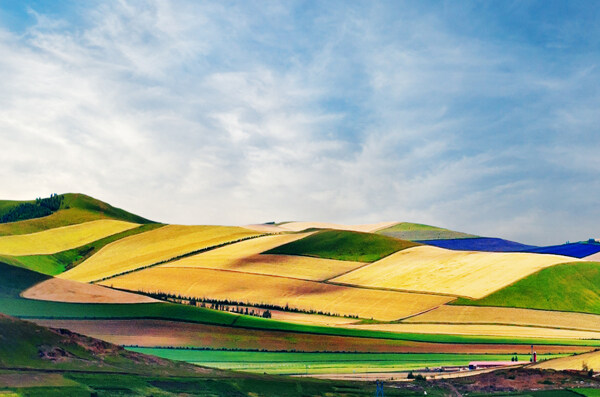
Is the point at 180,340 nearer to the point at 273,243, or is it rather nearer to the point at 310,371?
the point at 310,371


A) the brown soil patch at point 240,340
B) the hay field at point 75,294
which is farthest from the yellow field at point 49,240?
the brown soil patch at point 240,340

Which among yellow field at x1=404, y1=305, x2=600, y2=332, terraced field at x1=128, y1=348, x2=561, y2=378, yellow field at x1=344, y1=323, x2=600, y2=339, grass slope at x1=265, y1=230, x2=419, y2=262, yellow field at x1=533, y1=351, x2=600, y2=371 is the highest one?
grass slope at x1=265, y1=230, x2=419, y2=262

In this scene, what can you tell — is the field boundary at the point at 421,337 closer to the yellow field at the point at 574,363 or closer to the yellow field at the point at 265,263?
the yellow field at the point at 574,363

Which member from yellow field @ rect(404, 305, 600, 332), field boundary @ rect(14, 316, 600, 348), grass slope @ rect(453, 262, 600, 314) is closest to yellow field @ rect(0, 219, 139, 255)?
field boundary @ rect(14, 316, 600, 348)

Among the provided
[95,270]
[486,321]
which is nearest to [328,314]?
[486,321]

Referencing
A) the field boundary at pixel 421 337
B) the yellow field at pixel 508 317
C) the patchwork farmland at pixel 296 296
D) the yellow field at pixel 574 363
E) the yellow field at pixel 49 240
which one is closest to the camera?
the yellow field at pixel 574 363

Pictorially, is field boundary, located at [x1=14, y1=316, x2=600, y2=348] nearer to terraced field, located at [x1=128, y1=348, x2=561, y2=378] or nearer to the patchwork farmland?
the patchwork farmland
